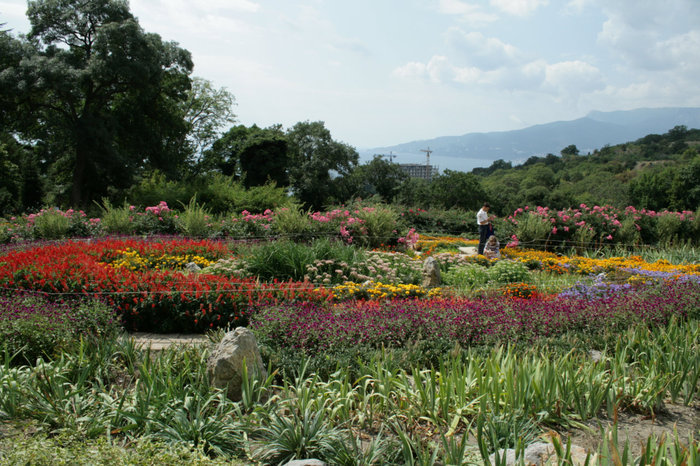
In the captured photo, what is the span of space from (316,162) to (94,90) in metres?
16.4

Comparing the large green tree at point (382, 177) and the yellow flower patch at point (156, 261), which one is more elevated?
the large green tree at point (382, 177)

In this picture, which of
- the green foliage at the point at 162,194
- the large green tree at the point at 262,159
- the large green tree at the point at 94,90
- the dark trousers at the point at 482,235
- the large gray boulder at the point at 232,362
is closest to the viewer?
the large gray boulder at the point at 232,362

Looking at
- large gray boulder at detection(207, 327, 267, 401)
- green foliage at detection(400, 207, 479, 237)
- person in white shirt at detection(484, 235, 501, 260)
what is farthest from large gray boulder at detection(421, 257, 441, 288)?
green foliage at detection(400, 207, 479, 237)

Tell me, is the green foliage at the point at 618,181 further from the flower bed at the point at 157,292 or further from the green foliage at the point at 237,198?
the flower bed at the point at 157,292

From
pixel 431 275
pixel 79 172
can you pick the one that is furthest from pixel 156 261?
pixel 79 172

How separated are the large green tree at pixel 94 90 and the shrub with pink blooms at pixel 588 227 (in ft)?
51.4

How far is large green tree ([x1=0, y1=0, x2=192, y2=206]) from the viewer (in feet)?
57.8

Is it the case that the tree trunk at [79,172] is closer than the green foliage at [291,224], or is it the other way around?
the green foliage at [291,224]

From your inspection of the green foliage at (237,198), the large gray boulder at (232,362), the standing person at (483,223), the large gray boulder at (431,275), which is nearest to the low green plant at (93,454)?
the large gray boulder at (232,362)

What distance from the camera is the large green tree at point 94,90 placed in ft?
57.8

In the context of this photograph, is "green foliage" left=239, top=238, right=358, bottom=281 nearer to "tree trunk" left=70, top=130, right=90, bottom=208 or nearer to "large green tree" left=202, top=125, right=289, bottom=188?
"tree trunk" left=70, top=130, right=90, bottom=208

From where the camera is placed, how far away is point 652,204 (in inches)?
1593

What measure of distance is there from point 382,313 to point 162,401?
2.24 meters

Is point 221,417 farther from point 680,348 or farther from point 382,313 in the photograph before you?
point 680,348
